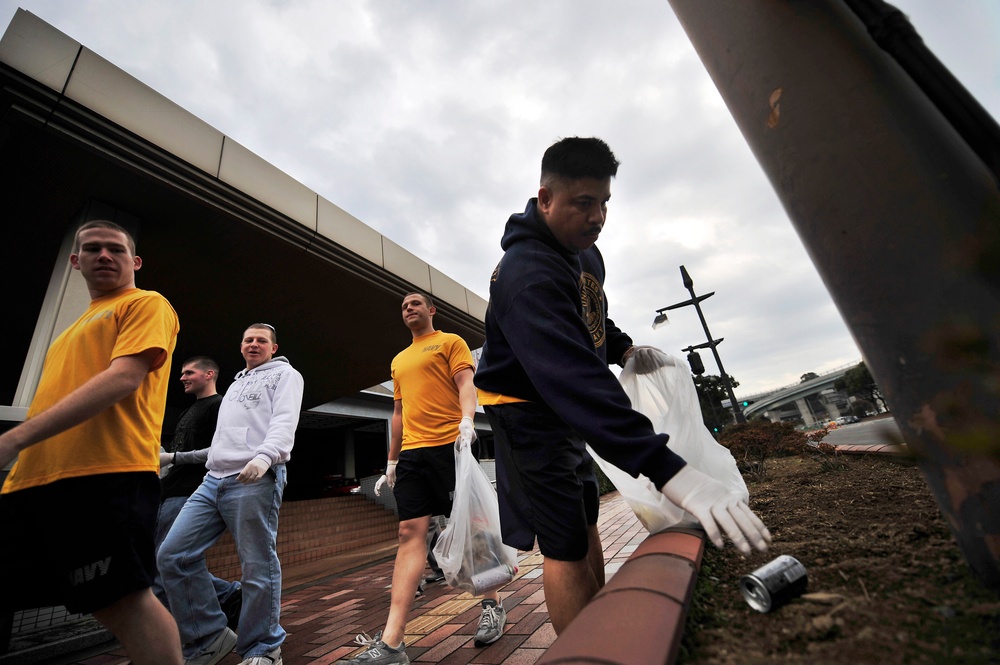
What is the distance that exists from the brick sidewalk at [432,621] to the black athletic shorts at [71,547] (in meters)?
1.26

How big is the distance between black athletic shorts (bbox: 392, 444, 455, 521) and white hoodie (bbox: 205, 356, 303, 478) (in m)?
0.64

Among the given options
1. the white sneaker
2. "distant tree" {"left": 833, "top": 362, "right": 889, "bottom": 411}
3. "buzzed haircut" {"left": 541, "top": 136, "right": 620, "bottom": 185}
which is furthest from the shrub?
Answer: the white sneaker

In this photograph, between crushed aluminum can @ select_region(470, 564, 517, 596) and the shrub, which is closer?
crushed aluminum can @ select_region(470, 564, 517, 596)

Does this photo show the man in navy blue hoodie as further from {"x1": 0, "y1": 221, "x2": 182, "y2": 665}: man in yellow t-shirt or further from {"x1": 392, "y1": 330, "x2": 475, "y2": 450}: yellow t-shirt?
{"x1": 0, "y1": 221, "x2": 182, "y2": 665}: man in yellow t-shirt

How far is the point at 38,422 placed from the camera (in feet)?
4.46

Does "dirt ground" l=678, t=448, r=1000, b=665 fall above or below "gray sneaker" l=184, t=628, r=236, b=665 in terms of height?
above

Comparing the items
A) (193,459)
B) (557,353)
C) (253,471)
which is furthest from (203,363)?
(557,353)

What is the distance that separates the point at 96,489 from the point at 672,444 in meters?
1.98

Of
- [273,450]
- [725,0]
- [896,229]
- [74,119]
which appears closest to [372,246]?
[74,119]

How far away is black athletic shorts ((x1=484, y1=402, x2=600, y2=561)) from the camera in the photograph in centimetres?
140

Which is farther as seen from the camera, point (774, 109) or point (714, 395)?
point (714, 395)

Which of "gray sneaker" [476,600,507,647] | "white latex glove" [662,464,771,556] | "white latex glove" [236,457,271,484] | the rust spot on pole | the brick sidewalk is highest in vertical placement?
the rust spot on pole

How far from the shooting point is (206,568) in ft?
7.75

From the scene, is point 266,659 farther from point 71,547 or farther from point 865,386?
point 865,386
